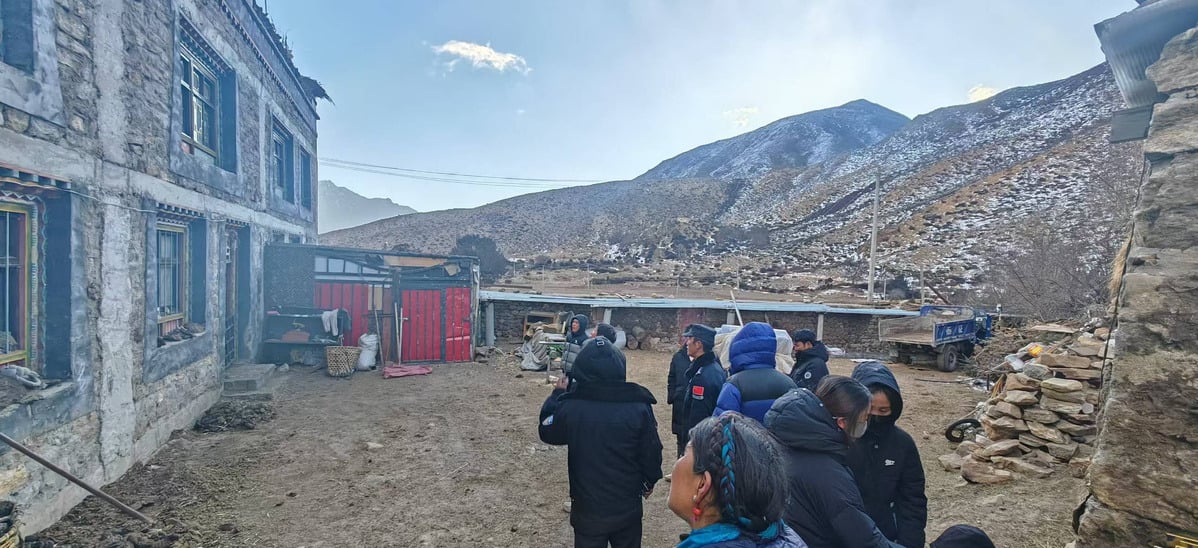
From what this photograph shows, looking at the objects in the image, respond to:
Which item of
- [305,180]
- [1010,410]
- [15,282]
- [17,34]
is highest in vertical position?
[305,180]

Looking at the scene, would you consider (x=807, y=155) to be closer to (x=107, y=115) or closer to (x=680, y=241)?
(x=680, y=241)

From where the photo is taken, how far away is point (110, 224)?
4727 mm

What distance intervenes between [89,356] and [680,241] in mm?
38130

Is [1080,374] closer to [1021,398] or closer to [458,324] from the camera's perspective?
[1021,398]

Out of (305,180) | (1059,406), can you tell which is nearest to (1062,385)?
(1059,406)

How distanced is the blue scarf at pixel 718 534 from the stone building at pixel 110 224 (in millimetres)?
4801

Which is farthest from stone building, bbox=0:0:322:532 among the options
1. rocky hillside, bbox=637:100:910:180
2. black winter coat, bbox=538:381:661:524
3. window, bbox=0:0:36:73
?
rocky hillside, bbox=637:100:910:180

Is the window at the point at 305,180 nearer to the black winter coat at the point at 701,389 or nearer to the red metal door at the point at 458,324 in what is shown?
the red metal door at the point at 458,324

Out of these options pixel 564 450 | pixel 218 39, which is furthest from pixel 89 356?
pixel 218 39

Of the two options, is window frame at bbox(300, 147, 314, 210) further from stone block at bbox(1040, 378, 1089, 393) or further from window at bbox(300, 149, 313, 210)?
stone block at bbox(1040, 378, 1089, 393)

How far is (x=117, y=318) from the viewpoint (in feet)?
15.8

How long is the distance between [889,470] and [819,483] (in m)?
0.93

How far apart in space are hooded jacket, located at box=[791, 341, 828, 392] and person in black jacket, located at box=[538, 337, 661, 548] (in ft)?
6.30

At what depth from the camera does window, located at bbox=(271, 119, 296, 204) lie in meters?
11.1
